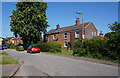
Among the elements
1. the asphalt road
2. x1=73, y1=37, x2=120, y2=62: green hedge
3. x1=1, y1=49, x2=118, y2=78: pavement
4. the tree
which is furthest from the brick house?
the asphalt road

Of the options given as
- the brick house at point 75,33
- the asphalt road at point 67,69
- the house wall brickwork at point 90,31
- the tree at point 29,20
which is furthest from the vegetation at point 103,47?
the tree at point 29,20

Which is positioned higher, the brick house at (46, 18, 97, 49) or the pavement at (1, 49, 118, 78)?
the brick house at (46, 18, 97, 49)

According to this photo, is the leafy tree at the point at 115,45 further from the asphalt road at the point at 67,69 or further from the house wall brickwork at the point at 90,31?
the house wall brickwork at the point at 90,31

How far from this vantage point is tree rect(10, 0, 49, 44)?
30828 millimetres

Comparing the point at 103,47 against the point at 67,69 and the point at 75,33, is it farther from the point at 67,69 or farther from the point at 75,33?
the point at 75,33

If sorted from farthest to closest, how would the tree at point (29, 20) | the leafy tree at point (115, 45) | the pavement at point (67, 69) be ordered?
the tree at point (29, 20) → the leafy tree at point (115, 45) → the pavement at point (67, 69)

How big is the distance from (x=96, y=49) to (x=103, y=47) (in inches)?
40.3

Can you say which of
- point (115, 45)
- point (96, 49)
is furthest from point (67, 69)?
point (96, 49)

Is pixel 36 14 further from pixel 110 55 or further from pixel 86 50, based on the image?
pixel 110 55

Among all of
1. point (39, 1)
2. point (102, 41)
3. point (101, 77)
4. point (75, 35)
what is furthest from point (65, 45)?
point (101, 77)

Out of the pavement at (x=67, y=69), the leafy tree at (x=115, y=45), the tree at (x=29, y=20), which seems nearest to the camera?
the pavement at (x=67, y=69)

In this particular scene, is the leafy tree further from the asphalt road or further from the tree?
the tree

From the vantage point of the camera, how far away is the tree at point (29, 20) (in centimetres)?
3083

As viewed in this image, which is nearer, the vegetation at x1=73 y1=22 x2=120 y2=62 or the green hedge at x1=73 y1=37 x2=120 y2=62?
the vegetation at x1=73 y1=22 x2=120 y2=62
